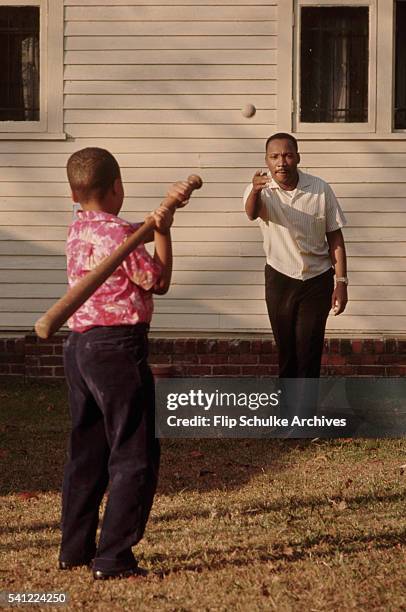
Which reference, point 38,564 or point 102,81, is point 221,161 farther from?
point 38,564

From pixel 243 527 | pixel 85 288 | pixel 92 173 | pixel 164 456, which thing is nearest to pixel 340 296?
pixel 164 456

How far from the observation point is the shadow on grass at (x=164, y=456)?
7.41 metres

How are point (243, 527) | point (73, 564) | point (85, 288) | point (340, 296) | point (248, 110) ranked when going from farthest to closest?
point (248, 110)
point (340, 296)
point (243, 527)
point (73, 564)
point (85, 288)

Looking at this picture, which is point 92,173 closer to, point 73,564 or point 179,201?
point 179,201

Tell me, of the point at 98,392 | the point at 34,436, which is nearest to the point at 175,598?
the point at 98,392

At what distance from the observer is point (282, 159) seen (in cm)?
834

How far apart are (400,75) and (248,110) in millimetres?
1350

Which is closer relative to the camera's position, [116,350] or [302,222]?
[116,350]

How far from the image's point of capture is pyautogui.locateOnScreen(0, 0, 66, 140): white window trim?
38.6 feet

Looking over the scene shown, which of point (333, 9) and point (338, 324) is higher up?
point (333, 9)

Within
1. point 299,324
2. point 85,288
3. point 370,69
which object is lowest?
point 299,324

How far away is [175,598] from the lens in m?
4.68

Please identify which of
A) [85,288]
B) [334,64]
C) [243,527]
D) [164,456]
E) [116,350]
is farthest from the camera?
[334,64]

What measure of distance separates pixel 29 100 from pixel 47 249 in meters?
1.28
